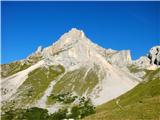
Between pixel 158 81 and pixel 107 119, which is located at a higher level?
pixel 158 81

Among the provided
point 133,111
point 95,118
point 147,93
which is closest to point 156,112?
point 133,111

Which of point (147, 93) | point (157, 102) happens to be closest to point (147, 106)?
point (157, 102)

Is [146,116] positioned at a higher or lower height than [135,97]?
lower

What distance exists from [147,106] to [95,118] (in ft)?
26.6

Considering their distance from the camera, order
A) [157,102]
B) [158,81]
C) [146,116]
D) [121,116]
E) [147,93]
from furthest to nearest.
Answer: [158,81] < [147,93] < [157,102] < [121,116] < [146,116]

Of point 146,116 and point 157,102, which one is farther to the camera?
point 157,102

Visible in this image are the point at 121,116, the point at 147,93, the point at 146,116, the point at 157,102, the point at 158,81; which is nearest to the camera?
the point at 146,116

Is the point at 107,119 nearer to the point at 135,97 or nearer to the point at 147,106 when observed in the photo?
the point at 147,106

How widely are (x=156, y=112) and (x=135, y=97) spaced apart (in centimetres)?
11588

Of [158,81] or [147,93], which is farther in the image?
[158,81]

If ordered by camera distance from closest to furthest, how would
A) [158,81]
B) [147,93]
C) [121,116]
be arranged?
[121,116], [147,93], [158,81]

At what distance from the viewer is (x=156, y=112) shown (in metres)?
50.4

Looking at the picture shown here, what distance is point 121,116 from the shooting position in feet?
176

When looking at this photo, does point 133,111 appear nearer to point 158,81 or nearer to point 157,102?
point 157,102
